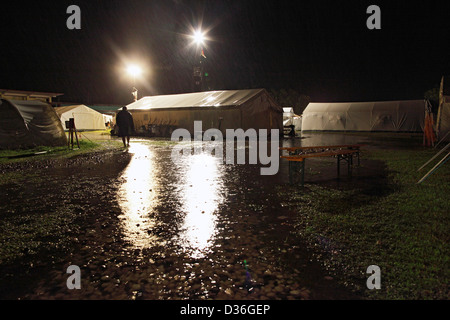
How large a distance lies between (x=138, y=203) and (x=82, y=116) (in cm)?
4041

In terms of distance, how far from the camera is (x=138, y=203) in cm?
619

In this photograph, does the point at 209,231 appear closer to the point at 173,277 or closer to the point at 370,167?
the point at 173,277

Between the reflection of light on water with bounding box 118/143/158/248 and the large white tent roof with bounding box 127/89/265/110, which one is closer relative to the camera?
the reflection of light on water with bounding box 118/143/158/248

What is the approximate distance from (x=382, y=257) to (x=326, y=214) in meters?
1.63

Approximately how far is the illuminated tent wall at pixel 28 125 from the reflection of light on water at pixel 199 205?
11.5m

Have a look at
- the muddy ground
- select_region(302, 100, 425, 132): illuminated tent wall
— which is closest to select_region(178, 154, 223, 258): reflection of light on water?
the muddy ground

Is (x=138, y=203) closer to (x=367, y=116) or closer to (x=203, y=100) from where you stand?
(x=203, y=100)

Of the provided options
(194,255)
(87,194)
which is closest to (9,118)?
(87,194)

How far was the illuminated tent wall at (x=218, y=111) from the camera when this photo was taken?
2694 cm

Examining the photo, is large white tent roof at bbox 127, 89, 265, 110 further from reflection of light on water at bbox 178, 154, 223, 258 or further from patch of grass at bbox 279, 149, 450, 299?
patch of grass at bbox 279, 149, 450, 299

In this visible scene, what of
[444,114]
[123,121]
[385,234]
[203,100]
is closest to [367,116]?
[444,114]

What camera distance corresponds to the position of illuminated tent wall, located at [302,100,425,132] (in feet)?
109

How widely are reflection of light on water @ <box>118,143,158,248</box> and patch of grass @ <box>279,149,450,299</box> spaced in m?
2.40

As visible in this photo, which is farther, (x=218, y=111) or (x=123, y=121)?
→ (x=218, y=111)
